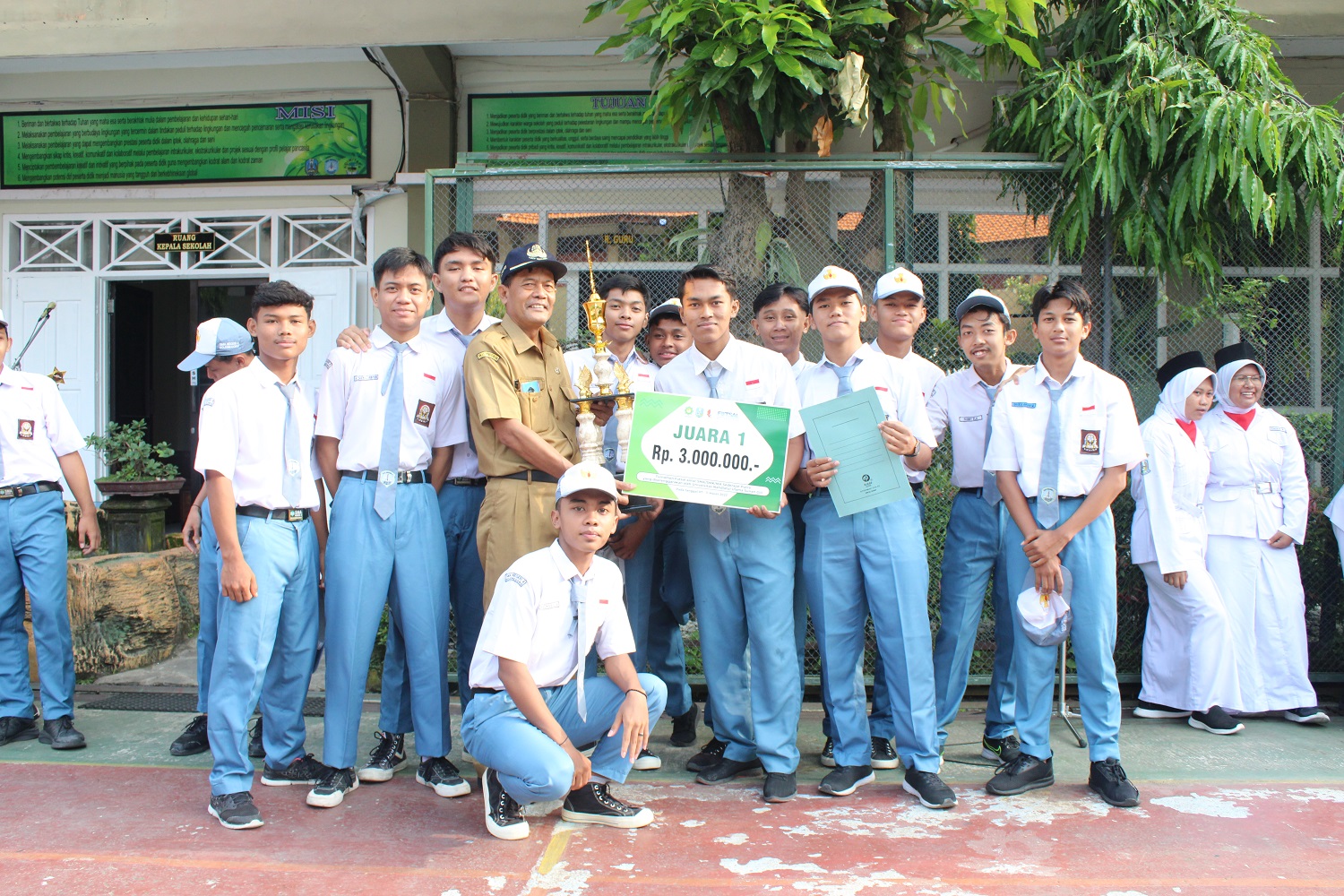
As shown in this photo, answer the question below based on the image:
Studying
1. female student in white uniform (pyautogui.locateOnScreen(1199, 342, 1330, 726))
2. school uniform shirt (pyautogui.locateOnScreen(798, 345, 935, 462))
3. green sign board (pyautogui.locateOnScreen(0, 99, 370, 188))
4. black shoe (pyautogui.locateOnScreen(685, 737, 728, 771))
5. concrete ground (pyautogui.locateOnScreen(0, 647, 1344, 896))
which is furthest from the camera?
green sign board (pyautogui.locateOnScreen(0, 99, 370, 188))

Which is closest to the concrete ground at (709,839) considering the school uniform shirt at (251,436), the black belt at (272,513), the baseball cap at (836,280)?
the black belt at (272,513)

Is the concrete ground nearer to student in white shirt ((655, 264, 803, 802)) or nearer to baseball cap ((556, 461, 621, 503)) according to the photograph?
student in white shirt ((655, 264, 803, 802))

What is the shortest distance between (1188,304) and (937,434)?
6.69 ft

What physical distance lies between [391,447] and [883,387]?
6.69ft

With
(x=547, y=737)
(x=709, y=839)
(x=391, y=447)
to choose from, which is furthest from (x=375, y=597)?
(x=709, y=839)

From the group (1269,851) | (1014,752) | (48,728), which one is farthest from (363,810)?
(1269,851)

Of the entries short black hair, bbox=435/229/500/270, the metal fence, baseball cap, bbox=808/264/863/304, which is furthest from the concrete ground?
short black hair, bbox=435/229/500/270

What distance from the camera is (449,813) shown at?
395cm

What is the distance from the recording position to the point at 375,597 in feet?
13.4

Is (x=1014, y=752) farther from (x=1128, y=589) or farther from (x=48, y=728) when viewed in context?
(x=48, y=728)

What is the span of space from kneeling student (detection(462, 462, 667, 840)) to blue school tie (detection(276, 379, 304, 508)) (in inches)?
37.0

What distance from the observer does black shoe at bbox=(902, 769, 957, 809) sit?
3.96 metres

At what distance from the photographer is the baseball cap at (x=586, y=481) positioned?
3648 mm

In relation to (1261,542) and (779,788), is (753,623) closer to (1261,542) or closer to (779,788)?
(779,788)
